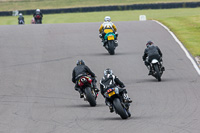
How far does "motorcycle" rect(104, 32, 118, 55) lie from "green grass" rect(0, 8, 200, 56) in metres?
3.72

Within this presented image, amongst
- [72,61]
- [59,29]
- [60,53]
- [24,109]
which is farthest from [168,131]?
[59,29]

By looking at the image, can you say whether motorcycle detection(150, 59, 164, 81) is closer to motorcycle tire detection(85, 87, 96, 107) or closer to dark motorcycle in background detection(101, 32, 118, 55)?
motorcycle tire detection(85, 87, 96, 107)

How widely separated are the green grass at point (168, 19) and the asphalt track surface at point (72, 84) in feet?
3.34

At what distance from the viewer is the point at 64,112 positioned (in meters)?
14.9

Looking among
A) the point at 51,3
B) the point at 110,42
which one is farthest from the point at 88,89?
the point at 51,3

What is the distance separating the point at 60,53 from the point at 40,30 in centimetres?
826

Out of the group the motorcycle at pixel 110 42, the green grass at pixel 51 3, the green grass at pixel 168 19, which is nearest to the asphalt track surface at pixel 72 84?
the motorcycle at pixel 110 42

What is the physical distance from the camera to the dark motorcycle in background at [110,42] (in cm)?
2484

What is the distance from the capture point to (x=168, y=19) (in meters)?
39.5

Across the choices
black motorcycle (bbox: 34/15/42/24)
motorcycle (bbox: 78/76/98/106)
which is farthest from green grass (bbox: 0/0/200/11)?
motorcycle (bbox: 78/76/98/106)

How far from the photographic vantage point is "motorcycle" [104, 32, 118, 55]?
978 inches

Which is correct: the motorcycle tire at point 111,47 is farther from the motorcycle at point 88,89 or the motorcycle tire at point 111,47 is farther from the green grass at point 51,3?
the green grass at point 51,3

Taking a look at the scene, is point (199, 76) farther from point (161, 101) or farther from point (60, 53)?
point (60, 53)

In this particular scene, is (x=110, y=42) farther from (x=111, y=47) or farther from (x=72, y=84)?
(x=72, y=84)
